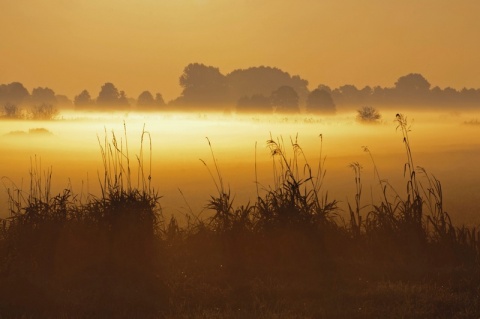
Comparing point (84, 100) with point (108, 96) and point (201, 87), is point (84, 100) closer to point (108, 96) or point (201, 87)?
point (108, 96)

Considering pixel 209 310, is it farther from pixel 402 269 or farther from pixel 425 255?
pixel 425 255

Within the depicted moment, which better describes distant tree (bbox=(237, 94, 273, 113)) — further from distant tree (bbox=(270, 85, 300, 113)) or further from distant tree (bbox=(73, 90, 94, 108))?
distant tree (bbox=(73, 90, 94, 108))

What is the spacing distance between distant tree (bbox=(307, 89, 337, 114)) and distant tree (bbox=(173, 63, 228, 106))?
31.3 m

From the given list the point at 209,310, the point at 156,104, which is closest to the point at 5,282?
the point at 209,310

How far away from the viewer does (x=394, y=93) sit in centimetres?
14112

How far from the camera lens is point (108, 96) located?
383ft

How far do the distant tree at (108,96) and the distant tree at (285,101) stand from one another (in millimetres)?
35269

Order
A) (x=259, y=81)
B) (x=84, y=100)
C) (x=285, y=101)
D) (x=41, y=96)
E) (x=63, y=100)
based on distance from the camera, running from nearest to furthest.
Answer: (x=285, y=101)
(x=84, y=100)
(x=41, y=96)
(x=259, y=81)
(x=63, y=100)

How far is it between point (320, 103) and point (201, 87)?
1377 inches

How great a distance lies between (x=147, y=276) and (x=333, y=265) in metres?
2.56

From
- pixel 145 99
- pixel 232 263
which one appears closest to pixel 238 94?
pixel 145 99

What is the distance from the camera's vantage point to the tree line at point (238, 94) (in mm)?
116125

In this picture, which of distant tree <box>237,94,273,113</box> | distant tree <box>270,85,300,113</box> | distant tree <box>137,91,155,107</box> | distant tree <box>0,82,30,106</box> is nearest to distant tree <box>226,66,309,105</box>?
distant tree <box>137,91,155,107</box>

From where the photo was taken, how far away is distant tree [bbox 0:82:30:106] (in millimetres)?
130875
